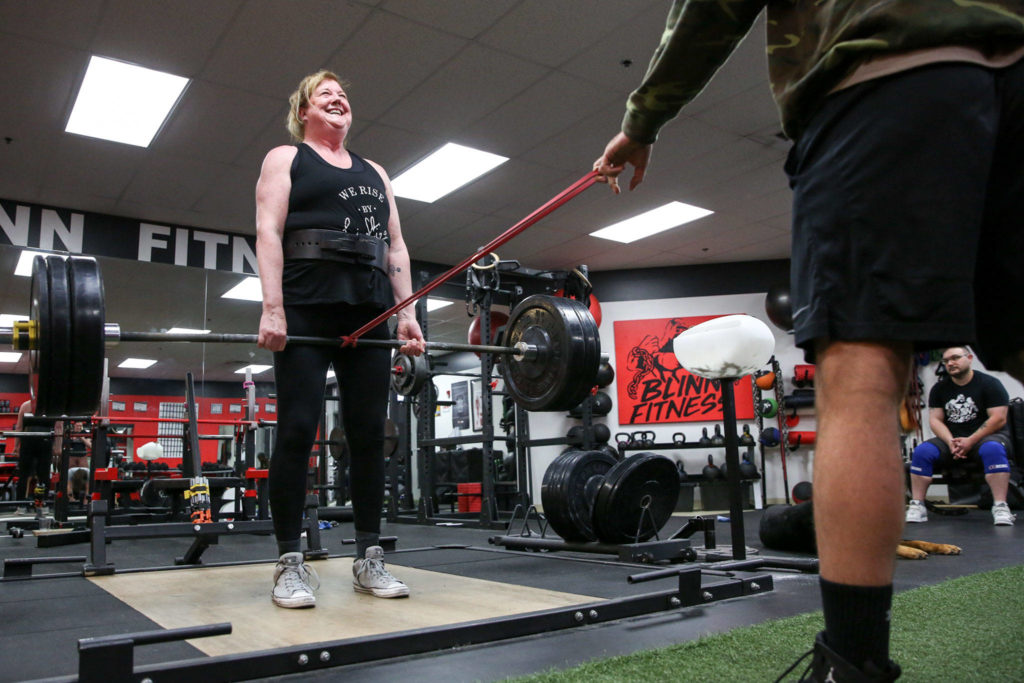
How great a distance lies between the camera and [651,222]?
6176 mm

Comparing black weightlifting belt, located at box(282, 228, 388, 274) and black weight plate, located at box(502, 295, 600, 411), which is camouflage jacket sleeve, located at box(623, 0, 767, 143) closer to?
black weightlifting belt, located at box(282, 228, 388, 274)

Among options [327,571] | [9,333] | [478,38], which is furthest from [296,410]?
[478,38]

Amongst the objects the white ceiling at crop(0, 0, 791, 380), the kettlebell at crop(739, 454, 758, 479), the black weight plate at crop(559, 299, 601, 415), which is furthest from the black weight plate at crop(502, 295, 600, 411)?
the kettlebell at crop(739, 454, 758, 479)

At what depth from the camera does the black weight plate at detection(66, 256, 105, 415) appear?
132cm

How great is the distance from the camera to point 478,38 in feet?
11.6

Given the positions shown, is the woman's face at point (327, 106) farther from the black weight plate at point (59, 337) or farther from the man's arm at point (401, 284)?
the black weight plate at point (59, 337)

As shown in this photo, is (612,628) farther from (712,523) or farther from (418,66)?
(418,66)

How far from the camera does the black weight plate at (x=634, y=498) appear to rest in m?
2.52

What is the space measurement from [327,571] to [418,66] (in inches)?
104

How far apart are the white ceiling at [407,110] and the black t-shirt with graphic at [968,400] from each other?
1.89 meters

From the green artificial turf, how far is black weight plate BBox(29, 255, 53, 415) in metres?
1.01

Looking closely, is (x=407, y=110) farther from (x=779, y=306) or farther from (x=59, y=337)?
(x=779, y=306)

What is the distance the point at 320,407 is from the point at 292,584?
1.33 ft

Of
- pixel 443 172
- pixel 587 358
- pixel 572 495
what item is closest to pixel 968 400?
pixel 572 495
